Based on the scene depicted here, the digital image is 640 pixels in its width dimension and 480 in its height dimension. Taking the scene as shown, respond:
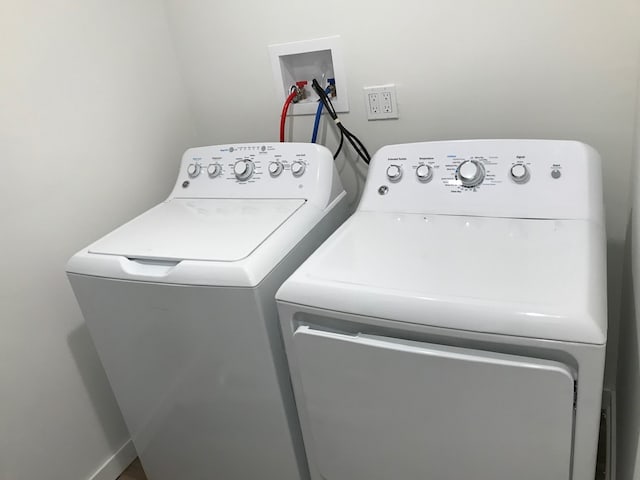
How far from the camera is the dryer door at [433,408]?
853 millimetres

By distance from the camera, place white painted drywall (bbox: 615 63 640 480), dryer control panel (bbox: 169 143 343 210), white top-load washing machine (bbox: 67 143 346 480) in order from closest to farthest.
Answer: white painted drywall (bbox: 615 63 640 480) → white top-load washing machine (bbox: 67 143 346 480) → dryer control panel (bbox: 169 143 343 210)

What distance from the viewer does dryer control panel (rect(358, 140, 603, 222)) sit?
3.76ft

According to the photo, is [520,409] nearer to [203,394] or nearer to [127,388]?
[203,394]

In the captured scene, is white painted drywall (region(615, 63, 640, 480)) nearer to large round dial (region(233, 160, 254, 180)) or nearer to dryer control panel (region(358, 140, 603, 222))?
dryer control panel (region(358, 140, 603, 222))

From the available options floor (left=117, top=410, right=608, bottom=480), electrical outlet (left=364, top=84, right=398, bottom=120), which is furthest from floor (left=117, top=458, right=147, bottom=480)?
electrical outlet (left=364, top=84, right=398, bottom=120)

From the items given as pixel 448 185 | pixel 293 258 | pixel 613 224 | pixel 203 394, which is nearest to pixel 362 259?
pixel 293 258

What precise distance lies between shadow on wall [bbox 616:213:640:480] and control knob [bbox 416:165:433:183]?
49cm

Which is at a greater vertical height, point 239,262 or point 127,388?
point 239,262

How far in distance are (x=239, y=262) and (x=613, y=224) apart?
3.31 feet

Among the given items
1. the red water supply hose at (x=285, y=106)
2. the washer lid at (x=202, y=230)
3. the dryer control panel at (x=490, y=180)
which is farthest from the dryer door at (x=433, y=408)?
the red water supply hose at (x=285, y=106)

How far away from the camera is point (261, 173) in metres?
1.47

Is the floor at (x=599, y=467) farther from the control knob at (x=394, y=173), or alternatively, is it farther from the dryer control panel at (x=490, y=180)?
the control knob at (x=394, y=173)

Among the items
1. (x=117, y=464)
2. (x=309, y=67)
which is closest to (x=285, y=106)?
(x=309, y=67)

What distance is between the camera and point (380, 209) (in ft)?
4.28
